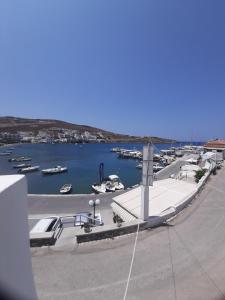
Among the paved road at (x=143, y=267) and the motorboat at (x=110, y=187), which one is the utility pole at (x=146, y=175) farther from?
the motorboat at (x=110, y=187)

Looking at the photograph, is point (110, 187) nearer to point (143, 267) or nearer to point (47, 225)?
point (47, 225)

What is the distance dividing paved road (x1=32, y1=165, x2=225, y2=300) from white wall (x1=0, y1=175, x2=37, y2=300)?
10.3ft

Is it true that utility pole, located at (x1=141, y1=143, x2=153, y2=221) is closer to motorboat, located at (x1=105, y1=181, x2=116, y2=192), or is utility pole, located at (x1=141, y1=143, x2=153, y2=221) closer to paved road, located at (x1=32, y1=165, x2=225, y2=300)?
paved road, located at (x1=32, y1=165, x2=225, y2=300)

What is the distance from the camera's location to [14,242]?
3.01 metres

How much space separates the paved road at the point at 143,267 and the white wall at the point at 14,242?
3.14 meters

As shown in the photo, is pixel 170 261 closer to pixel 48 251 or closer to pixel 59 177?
pixel 48 251

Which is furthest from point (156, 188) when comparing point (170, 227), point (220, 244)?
point (220, 244)

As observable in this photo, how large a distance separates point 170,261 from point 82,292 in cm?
314

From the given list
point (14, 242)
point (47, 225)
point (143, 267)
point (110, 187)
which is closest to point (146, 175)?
point (143, 267)

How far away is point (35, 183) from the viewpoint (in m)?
51.6

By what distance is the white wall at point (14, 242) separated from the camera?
265 cm

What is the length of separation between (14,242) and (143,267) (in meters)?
5.38

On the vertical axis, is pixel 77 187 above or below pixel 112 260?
below

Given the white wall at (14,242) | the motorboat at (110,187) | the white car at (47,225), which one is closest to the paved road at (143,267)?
the white wall at (14,242)
